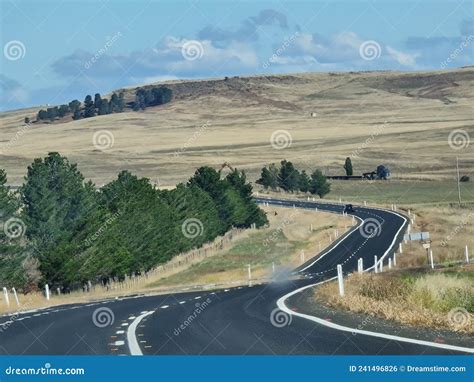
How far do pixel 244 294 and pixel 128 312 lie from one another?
22.0 feet

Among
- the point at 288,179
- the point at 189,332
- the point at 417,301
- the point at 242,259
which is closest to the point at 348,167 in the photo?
the point at 288,179

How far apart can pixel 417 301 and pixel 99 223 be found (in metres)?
32.4

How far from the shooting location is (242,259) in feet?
210

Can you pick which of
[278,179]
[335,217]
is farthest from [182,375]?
[278,179]

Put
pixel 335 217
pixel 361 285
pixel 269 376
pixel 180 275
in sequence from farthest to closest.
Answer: pixel 335 217 < pixel 180 275 < pixel 361 285 < pixel 269 376

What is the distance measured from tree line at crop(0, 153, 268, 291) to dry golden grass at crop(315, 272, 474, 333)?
24864mm

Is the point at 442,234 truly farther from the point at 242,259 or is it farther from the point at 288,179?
the point at 288,179

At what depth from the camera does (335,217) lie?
92562mm

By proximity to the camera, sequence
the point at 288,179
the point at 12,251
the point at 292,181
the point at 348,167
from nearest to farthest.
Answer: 1. the point at 12,251
2. the point at 288,179
3. the point at 292,181
4. the point at 348,167

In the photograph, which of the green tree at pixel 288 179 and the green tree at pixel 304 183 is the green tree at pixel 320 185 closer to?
the green tree at pixel 304 183

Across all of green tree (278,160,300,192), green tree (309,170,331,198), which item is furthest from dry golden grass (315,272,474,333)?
green tree (278,160,300,192)

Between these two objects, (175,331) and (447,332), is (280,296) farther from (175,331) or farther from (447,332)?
(447,332)

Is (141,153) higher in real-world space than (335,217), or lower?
higher

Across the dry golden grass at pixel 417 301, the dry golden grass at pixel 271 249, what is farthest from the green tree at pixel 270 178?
the dry golden grass at pixel 417 301
